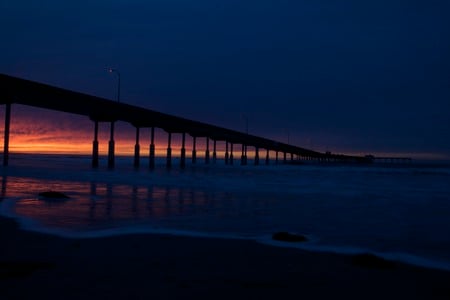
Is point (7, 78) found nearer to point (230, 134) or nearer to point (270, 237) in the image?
point (270, 237)

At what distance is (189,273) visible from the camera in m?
4.96

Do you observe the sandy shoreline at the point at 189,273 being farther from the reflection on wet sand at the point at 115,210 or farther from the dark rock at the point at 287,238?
the reflection on wet sand at the point at 115,210

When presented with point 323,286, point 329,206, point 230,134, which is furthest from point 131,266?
point 230,134

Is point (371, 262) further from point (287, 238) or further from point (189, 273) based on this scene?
point (189, 273)

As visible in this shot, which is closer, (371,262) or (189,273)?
(189,273)

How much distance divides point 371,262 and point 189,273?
2.21 metres

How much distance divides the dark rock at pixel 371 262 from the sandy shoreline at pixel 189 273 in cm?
6

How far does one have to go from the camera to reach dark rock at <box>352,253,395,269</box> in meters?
5.47

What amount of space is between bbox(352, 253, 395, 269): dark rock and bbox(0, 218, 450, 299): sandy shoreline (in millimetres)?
60

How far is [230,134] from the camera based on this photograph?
255 ft

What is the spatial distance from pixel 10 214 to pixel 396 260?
24.9 feet

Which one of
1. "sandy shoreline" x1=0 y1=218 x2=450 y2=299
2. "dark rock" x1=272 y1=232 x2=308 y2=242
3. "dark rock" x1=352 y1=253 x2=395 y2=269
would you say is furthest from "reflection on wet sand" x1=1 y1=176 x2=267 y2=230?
"dark rock" x1=352 y1=253 x2=395 y2=269

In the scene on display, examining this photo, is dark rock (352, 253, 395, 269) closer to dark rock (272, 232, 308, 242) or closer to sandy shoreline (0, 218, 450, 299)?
sandy shoreline (0, 218, 450, 299)

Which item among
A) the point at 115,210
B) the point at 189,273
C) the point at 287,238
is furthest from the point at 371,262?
the point at 115,210
